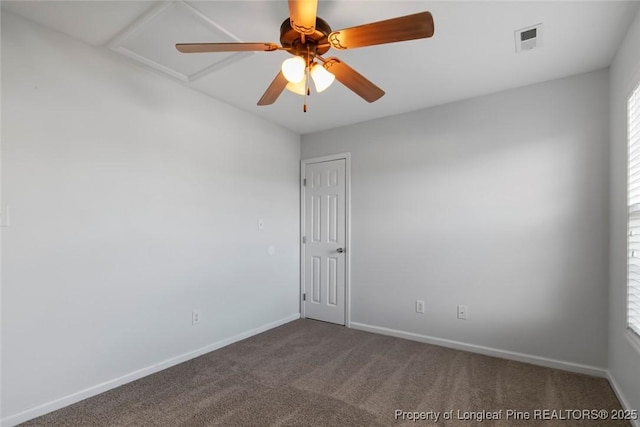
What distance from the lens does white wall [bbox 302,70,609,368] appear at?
2.54m

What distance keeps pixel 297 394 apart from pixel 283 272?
177 cm

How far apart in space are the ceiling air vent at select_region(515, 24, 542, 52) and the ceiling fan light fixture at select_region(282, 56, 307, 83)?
1485 mm

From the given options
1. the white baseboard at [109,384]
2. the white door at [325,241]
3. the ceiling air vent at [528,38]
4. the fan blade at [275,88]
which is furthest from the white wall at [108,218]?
the ceiling air vent at [528,38]

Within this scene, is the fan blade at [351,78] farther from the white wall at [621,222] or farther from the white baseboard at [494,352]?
the white baseboard at [494,352]

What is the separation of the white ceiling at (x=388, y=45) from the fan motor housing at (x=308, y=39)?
0.27 metres

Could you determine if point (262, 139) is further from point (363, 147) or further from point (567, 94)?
point (567, 94)

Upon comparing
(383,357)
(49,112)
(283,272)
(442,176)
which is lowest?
(383,357)

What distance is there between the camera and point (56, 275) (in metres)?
2.03

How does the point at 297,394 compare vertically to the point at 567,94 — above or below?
below

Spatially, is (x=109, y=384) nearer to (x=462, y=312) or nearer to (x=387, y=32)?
(x=387, y=32)

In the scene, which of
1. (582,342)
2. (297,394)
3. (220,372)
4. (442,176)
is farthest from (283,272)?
(582,342)

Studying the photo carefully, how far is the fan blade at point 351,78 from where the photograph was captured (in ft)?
5.59

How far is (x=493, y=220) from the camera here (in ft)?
9.59

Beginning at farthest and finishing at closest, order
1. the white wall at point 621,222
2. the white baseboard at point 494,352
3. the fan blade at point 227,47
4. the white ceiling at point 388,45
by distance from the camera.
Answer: the white baseboard at point 494,352, the white wall at point 621,222, the white ceiling at point 388,45, the fan blade at point 227,47
